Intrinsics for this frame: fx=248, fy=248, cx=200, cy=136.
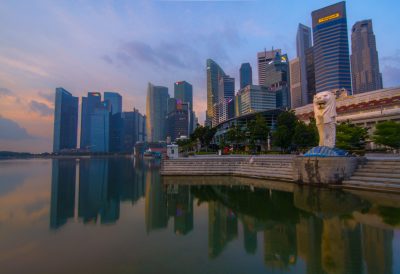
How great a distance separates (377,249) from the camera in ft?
34.9

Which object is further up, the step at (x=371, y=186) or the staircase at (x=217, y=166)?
the staircase at (x=217, y=166)

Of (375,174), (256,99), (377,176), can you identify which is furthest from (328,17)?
(377,176)

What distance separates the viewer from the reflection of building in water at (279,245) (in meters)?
10.1

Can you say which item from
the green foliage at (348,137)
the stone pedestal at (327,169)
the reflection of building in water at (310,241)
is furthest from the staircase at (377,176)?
the green foliage at (348,137)

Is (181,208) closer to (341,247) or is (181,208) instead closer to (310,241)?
(310,241)

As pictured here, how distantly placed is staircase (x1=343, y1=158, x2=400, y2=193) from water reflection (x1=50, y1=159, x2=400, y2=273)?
289 centimetres

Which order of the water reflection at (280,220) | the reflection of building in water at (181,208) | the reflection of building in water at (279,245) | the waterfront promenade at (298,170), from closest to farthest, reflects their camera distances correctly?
the reflection of building in water at (279,245) → the water reflection at (280,220) → the reflection of building in water at (181,208) → the waterfront promenade at (298,170)

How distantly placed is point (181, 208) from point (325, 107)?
21.3 m

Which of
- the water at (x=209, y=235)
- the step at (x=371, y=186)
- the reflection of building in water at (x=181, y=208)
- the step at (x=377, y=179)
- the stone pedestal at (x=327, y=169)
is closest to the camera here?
the water at (x=209, y=235)

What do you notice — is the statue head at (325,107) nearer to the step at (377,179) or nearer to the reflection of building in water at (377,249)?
the step at (377,179)

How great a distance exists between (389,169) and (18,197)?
38426mm

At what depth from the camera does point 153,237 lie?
13602 mm

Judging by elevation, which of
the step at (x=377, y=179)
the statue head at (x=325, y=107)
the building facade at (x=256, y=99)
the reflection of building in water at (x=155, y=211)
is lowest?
the reflection of building in water at (x=155, y=211)

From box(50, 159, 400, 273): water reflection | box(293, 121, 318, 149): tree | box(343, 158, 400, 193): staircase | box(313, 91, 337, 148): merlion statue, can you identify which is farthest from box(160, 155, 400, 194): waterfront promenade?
box(293, 121, 318, 149): tree
